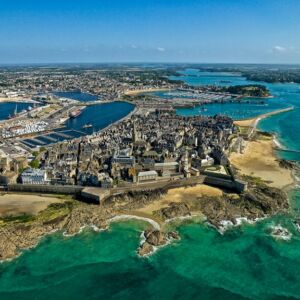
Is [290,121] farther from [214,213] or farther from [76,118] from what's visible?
[214,213]

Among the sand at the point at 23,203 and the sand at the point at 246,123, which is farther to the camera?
the sand at the point at 246,123

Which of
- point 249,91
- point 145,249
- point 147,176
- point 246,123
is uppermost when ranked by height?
point 249,91

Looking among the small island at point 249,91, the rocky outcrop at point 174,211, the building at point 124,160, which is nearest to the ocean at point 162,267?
the rocky outcrop at point 174,211

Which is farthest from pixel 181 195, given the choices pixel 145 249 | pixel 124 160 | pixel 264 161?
A: pixel 264 161

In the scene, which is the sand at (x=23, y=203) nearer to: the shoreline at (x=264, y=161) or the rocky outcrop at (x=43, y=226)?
the rocky outcrop at (x=43, y=226)

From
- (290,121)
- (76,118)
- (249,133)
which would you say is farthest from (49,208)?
(290,121)

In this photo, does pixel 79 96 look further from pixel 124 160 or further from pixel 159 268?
pixel 159 268
